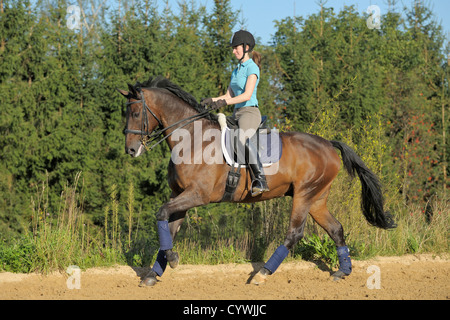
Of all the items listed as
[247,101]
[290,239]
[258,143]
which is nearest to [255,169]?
[258,143]

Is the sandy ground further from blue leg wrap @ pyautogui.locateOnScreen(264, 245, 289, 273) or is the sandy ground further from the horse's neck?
the horse's neck

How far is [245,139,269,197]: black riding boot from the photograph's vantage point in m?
6.65

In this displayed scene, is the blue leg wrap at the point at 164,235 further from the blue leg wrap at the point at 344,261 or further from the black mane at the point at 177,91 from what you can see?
the blue leg wrap at the point at 344,261

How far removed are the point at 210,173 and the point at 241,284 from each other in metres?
1.53

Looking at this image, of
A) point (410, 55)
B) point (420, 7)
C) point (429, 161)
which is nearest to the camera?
point (429, 161)

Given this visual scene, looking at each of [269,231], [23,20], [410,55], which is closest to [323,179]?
[269,231]

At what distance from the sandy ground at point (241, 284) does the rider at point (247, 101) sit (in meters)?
1.28

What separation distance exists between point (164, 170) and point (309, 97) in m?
4.41

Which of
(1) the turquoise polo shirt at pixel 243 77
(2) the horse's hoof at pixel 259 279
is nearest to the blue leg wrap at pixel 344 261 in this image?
(2) the horse's hoof at pixel 259 279

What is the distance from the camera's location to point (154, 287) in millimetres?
6535

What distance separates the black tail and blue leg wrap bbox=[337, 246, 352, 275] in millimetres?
842

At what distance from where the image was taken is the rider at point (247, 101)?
657 centimetres

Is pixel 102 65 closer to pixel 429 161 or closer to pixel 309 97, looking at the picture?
pixel 309 97

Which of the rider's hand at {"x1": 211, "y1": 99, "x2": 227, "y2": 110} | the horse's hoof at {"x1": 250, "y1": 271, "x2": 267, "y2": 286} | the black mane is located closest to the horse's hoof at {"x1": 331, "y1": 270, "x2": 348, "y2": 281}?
the horse's hoof at {"x1": 250, "y1": 271, "x2": 267, "y2": 286}
